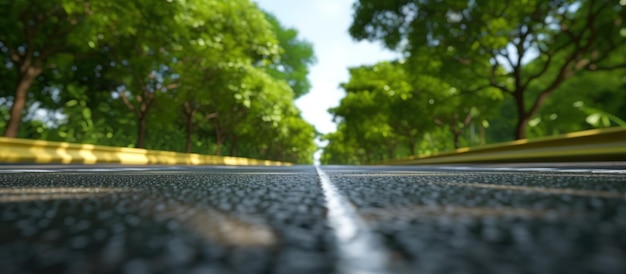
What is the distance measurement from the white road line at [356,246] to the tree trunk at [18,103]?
16.2m

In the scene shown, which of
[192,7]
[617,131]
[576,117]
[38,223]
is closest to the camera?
[38,223]

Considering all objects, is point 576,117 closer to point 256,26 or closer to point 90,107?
point 256,26

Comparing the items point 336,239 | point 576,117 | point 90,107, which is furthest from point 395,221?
point 576,117

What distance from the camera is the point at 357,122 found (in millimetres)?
40031

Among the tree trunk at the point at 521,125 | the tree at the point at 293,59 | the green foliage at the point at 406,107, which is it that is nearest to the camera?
the tree trunk at the point at 521,125

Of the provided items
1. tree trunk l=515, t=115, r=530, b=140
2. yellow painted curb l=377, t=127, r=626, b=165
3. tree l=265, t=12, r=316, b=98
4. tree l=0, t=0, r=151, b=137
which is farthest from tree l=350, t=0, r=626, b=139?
tree l=265, t=12, r=316, b=98

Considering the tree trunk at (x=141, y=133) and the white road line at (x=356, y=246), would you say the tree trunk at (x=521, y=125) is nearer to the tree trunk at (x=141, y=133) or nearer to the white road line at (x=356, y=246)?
the tree trunk at (x=141, y=133)

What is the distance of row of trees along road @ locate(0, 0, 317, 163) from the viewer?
1498 cm

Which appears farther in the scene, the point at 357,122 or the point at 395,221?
the point at 357,122

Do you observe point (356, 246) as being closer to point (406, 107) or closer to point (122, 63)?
point (122, 63)

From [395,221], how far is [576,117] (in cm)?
3681

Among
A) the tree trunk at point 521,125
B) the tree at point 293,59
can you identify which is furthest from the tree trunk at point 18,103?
the tree at point 293,59

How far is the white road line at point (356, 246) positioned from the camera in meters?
0.70

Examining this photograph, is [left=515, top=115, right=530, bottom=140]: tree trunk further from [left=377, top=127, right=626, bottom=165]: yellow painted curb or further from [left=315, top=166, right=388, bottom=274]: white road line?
[left=315, top=166, right=388, bottom=274]: white road line
